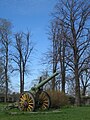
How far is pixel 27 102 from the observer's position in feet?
76.7

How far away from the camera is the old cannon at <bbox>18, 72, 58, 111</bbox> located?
2311cm

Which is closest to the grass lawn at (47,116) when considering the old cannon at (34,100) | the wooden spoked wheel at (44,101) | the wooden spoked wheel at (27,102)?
the wooden spoked wheel at (27,102)

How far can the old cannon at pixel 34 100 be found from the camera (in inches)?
910

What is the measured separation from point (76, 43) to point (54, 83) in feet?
36.1

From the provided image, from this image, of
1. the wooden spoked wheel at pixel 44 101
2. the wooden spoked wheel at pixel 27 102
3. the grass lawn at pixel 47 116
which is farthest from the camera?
the wooden spoked wheel at pixel 44 101

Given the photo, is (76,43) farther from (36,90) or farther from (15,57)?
(15,57)

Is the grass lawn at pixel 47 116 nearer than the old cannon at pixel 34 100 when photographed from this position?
Yes

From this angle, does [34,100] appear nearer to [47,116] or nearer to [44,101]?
[44,101]

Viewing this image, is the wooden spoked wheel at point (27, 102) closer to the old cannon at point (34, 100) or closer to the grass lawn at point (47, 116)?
the old cannon at point (34, 100)

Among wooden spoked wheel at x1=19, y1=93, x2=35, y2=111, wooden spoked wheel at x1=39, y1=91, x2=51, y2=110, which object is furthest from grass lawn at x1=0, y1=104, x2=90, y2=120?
wooden spoked wheel at x1=39, y1=91, x2=51, y2=110

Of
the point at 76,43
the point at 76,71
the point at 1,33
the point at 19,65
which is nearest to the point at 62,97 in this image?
the point at 76,71

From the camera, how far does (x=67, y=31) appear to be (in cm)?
3738

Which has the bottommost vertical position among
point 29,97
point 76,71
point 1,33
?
point 29,97

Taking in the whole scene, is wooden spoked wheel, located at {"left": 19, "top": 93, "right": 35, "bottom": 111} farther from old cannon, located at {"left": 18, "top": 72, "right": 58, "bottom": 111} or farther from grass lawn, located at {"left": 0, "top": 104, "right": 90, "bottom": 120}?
grass lawn, located at {"left": 0, "top": 104, "right": 90, "bottom": 120}
